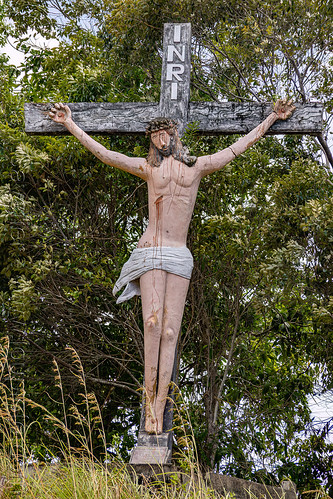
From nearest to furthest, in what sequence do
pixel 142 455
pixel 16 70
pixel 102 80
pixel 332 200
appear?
pixel 142 455 < pixel 332 200 < pixel 102 80 < pixel 16 70

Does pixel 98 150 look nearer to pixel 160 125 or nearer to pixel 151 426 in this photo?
pixel 160 125

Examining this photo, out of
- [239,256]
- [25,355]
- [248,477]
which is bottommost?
[248,477]

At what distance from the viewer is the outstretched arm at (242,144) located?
257 inches

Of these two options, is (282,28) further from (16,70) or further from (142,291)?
(142,291)

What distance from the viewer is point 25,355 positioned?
11.1m

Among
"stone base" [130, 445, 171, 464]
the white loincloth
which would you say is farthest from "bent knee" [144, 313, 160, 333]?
"stone base" [130, 445, 171, 464]

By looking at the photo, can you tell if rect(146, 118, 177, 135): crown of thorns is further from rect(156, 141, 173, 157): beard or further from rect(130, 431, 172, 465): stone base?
rect(130, 431, 172, 465): stone base

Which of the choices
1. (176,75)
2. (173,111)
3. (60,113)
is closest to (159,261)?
(173,111)

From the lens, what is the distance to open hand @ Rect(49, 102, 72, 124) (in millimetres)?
7051

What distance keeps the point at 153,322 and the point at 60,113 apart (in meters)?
2.35

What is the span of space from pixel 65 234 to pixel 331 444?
4.97 meters

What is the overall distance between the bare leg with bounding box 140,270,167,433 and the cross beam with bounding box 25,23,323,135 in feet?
5.48

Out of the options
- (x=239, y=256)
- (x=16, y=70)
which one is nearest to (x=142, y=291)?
(x=239, y=256)

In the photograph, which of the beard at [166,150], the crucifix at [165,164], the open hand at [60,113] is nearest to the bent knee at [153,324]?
the crucifix at [165,164]
